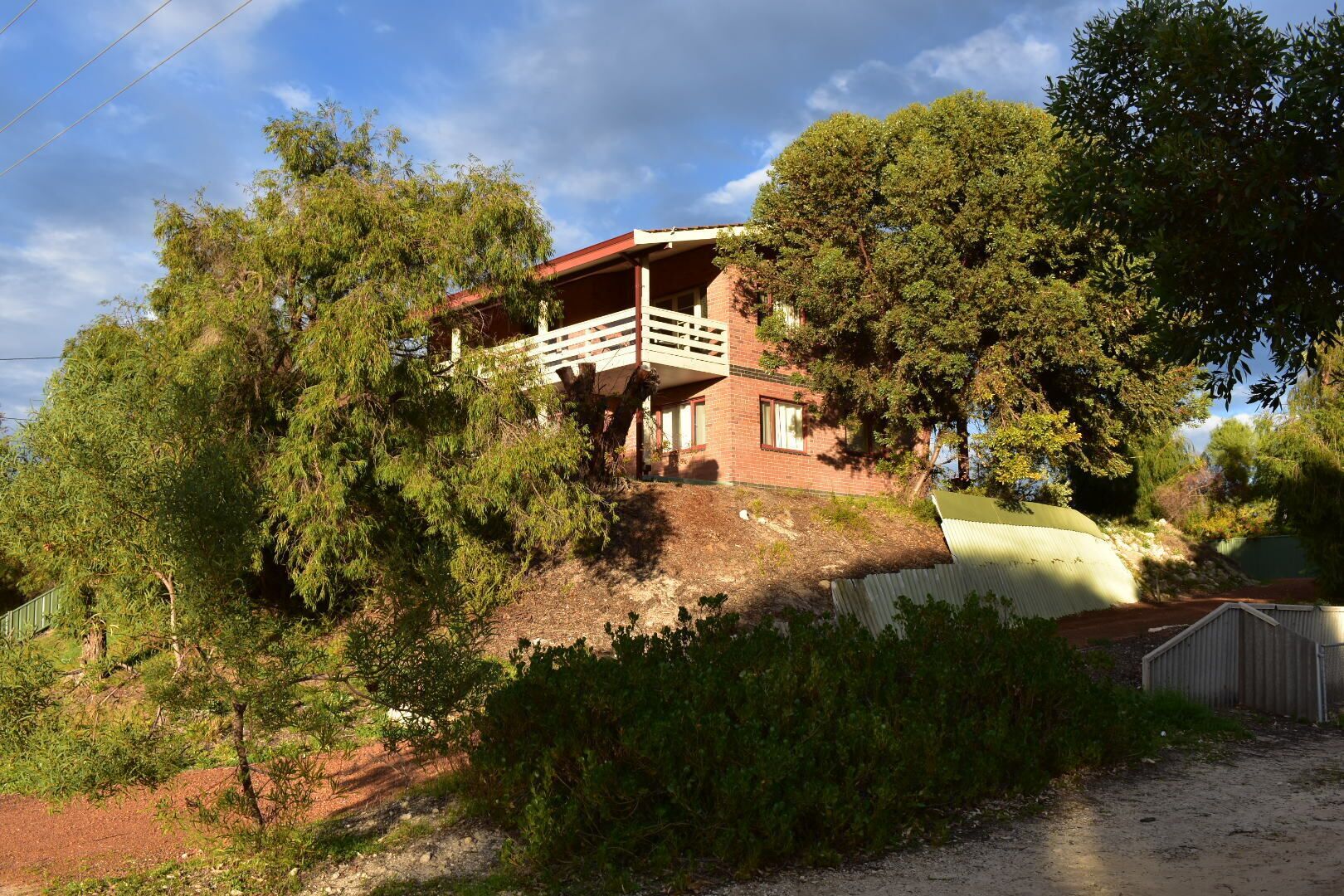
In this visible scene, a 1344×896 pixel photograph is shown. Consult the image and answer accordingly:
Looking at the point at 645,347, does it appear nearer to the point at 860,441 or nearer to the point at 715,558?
the point at 715,558

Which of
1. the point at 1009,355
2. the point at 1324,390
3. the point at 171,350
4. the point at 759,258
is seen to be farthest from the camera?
the point at 759,258

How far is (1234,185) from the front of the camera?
28.3 feet

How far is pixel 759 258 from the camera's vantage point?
25.9 meters

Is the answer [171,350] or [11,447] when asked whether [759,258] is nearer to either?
[171,350]

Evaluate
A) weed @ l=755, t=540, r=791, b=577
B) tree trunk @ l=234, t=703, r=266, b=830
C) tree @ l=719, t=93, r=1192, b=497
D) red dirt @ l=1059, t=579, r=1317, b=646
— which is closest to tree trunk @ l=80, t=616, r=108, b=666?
tree trunk @ l=234, t=703, r=266, b=830

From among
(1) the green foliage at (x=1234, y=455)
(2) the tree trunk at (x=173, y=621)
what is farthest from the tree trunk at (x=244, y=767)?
(1) the green foliage at (x=1234, y=455)

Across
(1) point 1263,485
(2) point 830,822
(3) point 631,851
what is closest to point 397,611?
(3) point 631,851

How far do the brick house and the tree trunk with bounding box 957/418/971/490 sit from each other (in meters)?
1.84

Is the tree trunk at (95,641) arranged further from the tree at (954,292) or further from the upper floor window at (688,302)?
the tree at (954,292)

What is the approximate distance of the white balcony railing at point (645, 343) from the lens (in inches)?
980

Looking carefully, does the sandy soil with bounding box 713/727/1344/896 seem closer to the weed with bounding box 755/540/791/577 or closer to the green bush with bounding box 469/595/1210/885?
the green bush with bounding box 469/595/1210/885

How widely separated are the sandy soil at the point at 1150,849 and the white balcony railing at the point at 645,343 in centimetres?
1645

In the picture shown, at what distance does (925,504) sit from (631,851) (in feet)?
64.6

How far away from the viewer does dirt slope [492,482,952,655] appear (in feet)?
63.5
